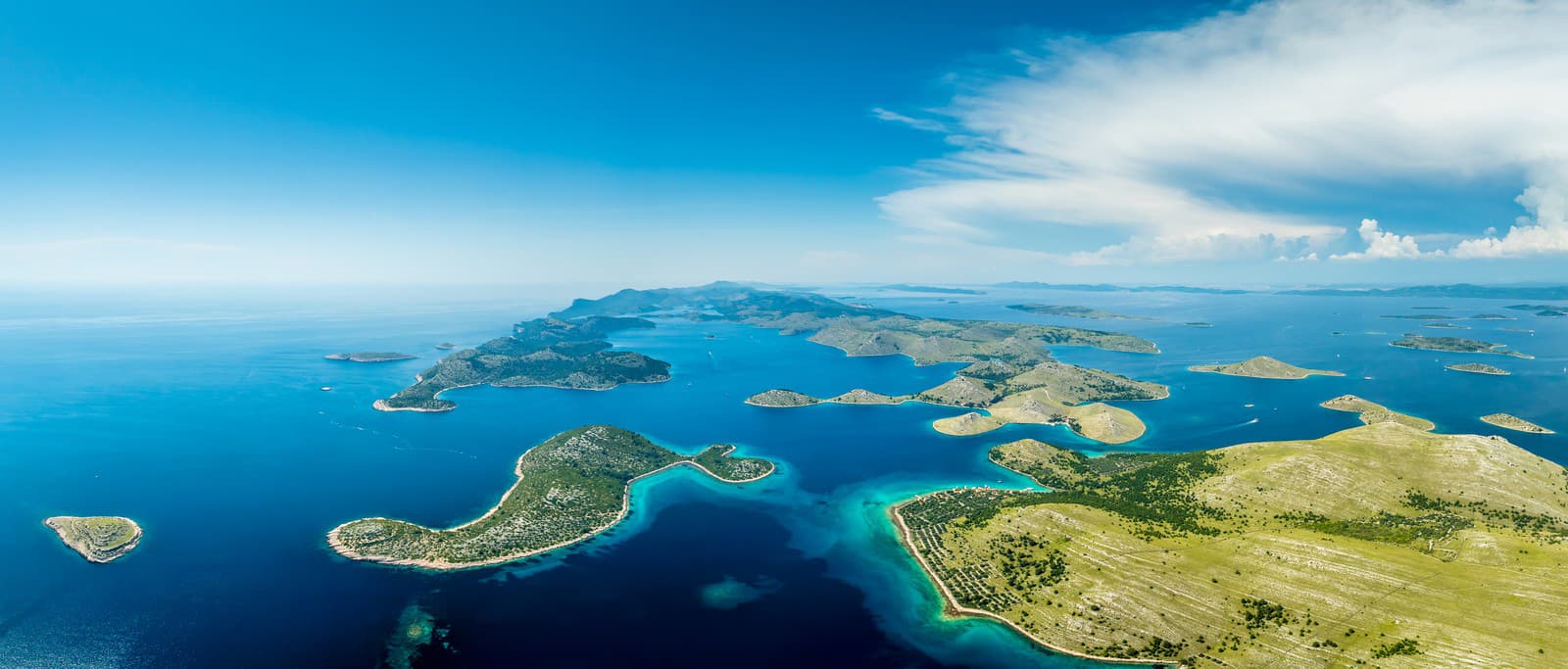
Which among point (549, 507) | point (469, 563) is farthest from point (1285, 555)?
point (469, 563)

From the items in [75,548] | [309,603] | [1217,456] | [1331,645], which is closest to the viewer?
[1331,645]

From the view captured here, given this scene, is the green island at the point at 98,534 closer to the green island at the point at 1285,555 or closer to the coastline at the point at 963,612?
the coastline at the point at 963,612

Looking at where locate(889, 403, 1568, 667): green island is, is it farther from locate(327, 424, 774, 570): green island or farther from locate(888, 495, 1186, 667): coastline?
locate(327, 424, 774, 570): green island

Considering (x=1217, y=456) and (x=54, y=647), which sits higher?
(x=1217, y=456)

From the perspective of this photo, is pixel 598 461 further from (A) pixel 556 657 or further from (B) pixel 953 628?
(B) pixel 953 628

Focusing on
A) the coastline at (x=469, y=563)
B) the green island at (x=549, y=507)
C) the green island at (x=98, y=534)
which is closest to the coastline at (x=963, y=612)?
the green island at (x=549, y=507)

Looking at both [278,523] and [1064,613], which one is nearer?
[1064,613]

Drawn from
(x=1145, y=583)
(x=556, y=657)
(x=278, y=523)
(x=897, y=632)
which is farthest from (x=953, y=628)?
(x=278, y=523)
